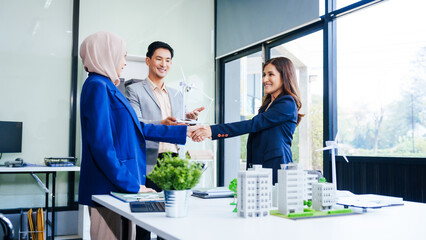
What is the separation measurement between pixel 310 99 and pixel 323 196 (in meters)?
2.56

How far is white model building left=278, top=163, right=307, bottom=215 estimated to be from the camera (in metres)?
1.42

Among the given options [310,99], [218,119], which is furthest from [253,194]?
[218,119]

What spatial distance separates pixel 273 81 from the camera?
2.45 m

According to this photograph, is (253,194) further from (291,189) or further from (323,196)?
(323,196)

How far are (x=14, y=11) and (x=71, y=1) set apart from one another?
0.64 m

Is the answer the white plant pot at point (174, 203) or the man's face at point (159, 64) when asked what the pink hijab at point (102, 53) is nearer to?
the white plant pot at point (174, 203)

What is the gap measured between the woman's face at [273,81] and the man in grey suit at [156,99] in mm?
607

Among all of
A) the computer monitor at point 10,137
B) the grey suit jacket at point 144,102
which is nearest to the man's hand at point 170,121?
the grey suit jacket at point 144,102

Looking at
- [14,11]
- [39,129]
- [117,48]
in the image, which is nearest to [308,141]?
[117,48]

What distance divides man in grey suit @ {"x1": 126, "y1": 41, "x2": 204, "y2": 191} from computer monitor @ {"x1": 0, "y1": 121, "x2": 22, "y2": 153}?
204 centimetres

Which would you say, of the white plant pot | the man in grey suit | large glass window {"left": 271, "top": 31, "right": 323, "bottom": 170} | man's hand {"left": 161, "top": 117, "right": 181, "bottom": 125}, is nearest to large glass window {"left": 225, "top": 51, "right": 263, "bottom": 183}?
large glass window {"left": 271, "top": 31, "right": 323, "bottom": 170}

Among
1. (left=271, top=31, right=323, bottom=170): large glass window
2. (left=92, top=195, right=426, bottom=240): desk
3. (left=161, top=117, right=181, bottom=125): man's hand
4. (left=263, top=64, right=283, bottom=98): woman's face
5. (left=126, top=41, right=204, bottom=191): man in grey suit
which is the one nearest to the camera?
(left=92, top=195, right=426, bottom=240): desk

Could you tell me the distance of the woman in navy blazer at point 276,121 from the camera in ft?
7.68

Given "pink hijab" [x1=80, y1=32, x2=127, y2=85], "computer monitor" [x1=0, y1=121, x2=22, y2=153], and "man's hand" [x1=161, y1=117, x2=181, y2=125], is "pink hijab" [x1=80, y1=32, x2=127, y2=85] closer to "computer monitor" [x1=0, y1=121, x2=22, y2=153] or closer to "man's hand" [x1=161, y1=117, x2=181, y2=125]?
"man's hand" [x1=161, y1=117, x2=181, y2=125]
